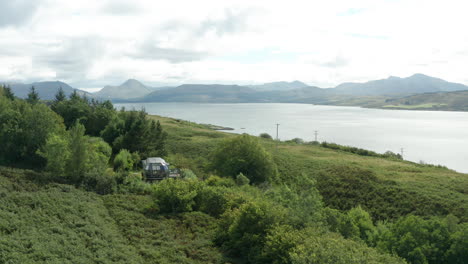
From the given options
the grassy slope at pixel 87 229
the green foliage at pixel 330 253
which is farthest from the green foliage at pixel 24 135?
the green foliage at pixel 330 253

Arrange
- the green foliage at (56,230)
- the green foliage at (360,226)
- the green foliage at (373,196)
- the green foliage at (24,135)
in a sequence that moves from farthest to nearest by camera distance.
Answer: the green foliage at (373,196)
the green foliage at (24,135)
the green foliage at (360,226)
the green foliage at (56,230)

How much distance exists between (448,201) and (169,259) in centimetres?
3944

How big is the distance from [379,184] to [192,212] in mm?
34666

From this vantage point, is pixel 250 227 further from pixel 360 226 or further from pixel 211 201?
pixel 360 226

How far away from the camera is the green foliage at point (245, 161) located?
144 feet

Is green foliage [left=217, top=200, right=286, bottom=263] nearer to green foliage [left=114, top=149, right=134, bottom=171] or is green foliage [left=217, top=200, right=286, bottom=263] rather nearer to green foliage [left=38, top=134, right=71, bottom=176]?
green foliage [left=38, top=134, right=71, bottom=176]

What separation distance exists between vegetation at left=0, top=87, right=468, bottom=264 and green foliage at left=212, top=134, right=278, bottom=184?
139 mm

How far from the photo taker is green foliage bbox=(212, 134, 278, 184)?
144 ft

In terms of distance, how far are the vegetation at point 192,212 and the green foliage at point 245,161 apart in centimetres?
14

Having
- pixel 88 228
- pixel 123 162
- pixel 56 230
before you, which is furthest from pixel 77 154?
pixel 56 230

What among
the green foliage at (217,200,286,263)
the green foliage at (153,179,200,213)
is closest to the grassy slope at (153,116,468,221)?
the green foliage at (153,179,200,213)

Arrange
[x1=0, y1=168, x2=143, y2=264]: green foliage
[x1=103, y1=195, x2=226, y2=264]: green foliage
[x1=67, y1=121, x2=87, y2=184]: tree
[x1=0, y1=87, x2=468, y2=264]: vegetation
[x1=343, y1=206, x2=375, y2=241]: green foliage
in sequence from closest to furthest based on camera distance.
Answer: [x1=0, y1=168, x2=143, y2=264]: green foliage, [x1=0, y1=87, x2=468, y2=264]: vegetation, [x1=103, y1=195, x2=226, y2=264]: green foliage, [x1=343, y1=206, x2=375, y2=241]: green foliage, [x1=67, y1=121, x2=87, y2=184]: tree

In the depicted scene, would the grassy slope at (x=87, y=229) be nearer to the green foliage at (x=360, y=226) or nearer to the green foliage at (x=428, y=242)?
the green foliage at (x=360, y=226)

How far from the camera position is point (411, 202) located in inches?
1660
